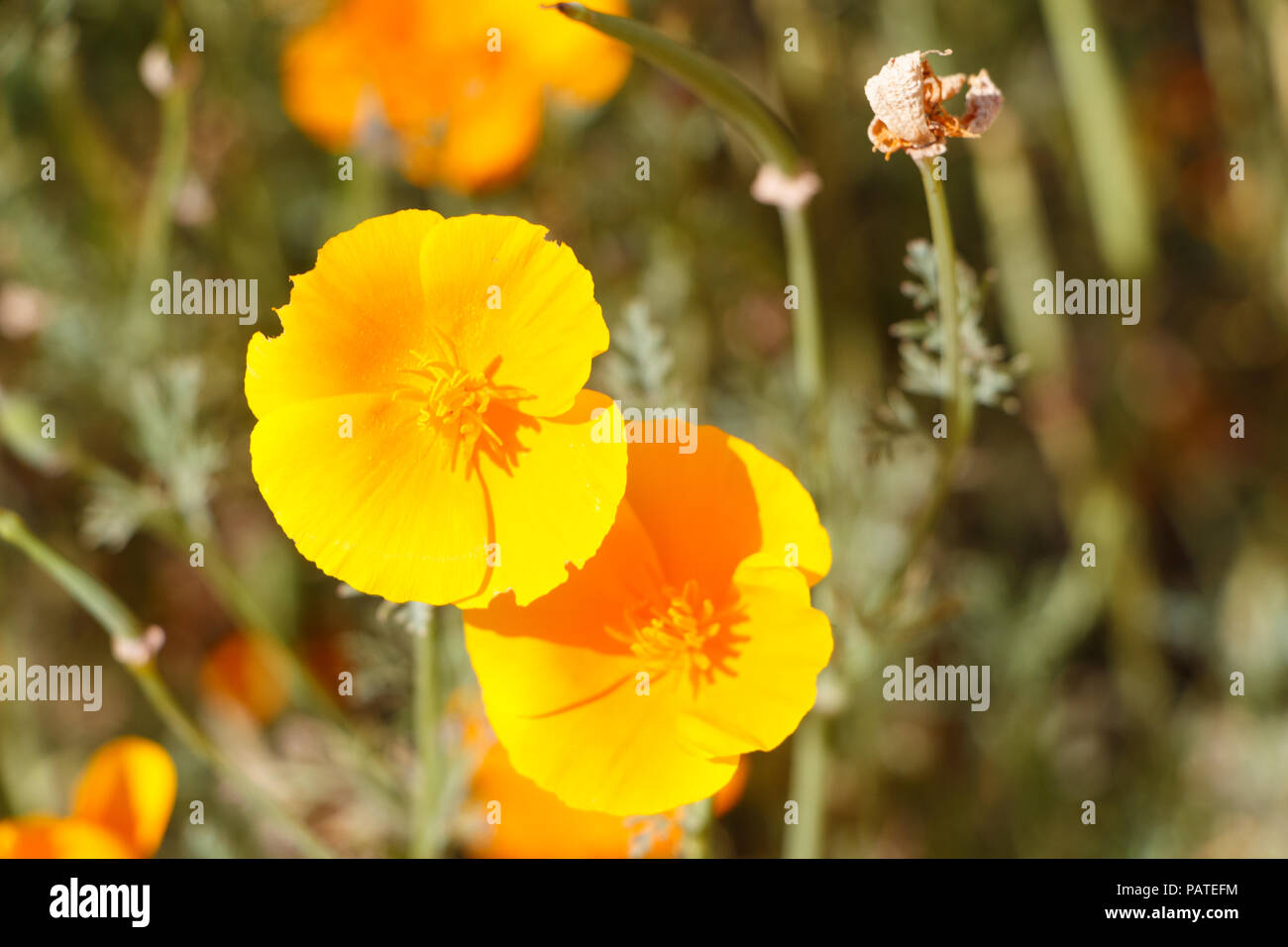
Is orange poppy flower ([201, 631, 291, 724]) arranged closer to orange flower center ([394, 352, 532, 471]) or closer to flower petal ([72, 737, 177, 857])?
flower petal ([72, 737, 177, 857])

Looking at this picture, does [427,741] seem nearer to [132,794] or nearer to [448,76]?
[132,794]

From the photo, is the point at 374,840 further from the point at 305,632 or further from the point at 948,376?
the point at 948,376

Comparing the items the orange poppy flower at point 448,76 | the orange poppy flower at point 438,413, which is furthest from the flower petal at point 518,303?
the orange poppy flower at point 448,76

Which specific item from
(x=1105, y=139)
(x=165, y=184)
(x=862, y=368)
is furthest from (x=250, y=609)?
(x=1105, y=139)

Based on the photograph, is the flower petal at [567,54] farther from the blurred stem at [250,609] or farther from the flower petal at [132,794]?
the flower petal at [132,794]

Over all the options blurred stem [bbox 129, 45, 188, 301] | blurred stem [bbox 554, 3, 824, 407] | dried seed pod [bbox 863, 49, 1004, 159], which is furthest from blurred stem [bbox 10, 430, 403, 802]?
dried seed pod [bbox 863, 49, 1004, 159]

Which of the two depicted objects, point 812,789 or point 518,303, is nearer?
point 518,303
